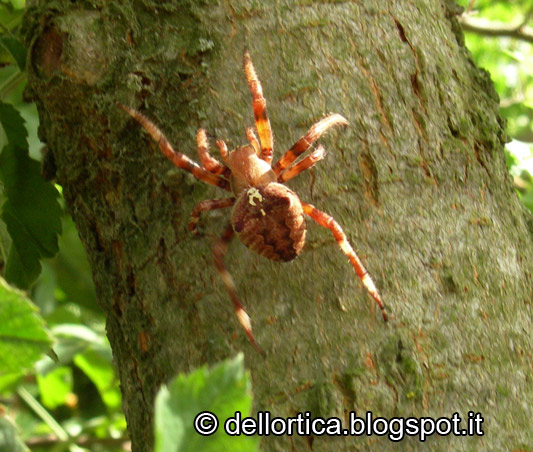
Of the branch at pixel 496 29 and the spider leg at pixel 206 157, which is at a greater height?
the branch at pixel 496 29

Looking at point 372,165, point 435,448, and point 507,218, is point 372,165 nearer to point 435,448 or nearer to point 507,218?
point 507,218

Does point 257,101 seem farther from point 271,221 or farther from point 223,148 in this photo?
point 271,221

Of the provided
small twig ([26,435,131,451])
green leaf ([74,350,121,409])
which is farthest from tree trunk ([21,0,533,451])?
small twig ([26,435,131,451])

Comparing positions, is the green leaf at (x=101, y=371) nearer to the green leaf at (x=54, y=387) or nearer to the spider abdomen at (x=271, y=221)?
the green leaf at (x=54, y=387)

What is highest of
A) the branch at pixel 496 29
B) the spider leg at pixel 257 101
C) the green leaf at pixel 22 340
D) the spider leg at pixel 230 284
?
the branch at pixel 496 29

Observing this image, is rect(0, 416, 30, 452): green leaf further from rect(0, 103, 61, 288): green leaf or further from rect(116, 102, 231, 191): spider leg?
rect(116, 102, 231, 191): spider leg

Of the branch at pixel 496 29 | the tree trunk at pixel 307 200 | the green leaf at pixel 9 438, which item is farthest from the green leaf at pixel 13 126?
the branch at pixel 496 29
